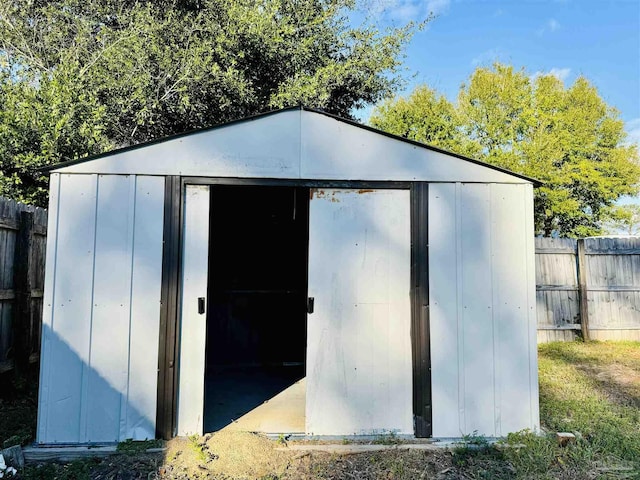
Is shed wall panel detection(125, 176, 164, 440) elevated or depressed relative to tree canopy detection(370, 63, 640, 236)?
depressed

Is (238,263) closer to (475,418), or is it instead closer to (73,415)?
(73,415)

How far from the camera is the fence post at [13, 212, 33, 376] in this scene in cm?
427

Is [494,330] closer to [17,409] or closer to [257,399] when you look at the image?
[257,399]

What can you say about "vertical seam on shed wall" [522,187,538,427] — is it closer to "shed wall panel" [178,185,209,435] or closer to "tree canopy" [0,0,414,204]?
"shed wall panel" [178,185,209,435]

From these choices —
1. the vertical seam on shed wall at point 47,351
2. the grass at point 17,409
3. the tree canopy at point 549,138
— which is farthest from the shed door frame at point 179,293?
the tree canopy at point 549,138

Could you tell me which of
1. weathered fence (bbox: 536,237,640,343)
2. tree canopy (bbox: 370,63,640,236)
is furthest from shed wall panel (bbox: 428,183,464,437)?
tree canopy (bbox: 370,63,640,236)

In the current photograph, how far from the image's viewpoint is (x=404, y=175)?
3578mm

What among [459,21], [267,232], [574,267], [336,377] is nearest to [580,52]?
[459,21]

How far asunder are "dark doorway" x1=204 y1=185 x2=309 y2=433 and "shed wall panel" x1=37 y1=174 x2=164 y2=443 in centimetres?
294

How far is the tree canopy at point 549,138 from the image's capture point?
15016mm

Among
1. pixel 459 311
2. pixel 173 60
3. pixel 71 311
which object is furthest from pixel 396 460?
pixel 173 60

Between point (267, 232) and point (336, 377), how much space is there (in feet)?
12.1

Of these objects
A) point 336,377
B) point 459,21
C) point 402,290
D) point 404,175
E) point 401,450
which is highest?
point 459,21

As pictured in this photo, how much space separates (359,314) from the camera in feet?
11.6
